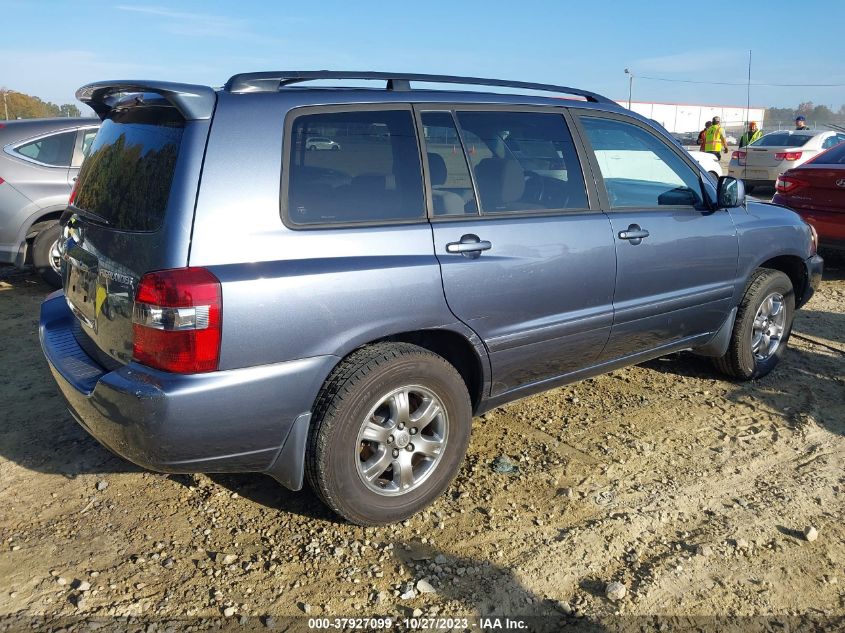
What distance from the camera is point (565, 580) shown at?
273 centimetres

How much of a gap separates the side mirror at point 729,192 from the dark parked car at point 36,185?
18.3ft

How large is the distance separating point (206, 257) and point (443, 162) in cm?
120

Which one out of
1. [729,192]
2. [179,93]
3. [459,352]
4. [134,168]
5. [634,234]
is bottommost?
[459,352]

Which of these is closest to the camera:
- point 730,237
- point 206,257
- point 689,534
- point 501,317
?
point 206,257

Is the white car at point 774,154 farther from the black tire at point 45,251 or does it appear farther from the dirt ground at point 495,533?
the black tire at point 45,251

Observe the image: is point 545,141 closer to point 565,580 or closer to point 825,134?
point 565,580

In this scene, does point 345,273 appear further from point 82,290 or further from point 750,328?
point 750,328

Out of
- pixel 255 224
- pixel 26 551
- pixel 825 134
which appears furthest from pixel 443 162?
pixel 825 134

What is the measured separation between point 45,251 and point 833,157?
823cm

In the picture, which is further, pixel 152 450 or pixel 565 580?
pixel 565 580

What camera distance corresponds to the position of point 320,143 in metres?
2.85

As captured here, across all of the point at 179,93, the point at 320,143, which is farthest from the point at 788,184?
the point at 179,93

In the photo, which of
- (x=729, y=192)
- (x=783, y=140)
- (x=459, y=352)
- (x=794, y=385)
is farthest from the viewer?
(x=783, y=140)

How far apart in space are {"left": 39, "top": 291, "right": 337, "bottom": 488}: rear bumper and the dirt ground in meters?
0.45
